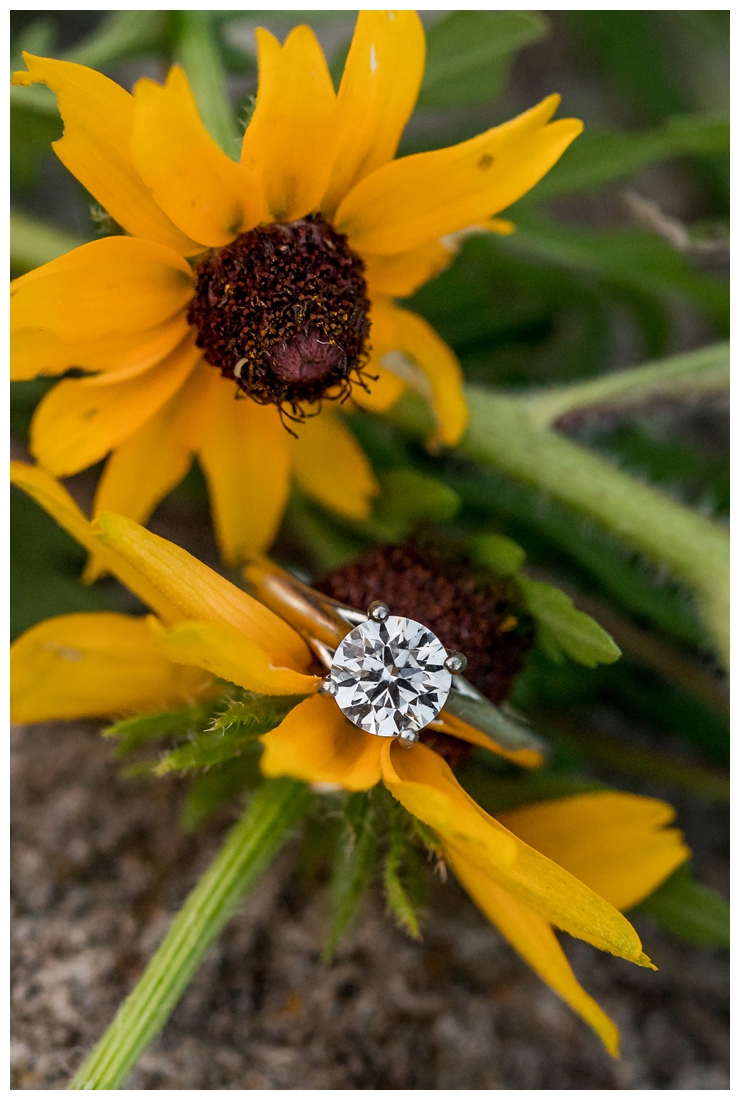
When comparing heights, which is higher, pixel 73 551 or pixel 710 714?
pixel 710 714

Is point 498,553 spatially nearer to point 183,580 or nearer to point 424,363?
point 424,363

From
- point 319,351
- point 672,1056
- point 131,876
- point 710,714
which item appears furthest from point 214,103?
point 672,1056

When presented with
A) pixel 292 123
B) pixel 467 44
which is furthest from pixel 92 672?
pixel 467 44

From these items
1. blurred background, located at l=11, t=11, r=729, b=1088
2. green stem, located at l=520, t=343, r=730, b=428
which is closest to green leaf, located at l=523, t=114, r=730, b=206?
blurred background, located at l=11, t=11, r=729, b=1088

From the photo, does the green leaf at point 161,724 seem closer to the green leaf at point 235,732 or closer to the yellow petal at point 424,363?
the green leaf at point 235,732

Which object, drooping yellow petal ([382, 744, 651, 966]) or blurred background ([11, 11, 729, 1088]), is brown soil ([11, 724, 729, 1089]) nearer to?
blurred background ([11, 11, 729, 1088])
